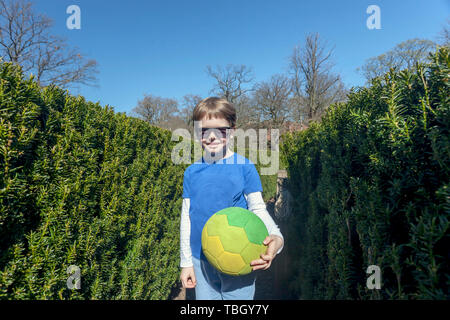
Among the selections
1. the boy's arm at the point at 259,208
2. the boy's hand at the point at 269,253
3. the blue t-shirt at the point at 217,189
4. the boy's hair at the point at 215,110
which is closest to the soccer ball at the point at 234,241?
the boy's hand at the point at 269,253

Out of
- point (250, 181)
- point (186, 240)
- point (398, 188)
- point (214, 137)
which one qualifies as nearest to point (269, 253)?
point (250, 181)

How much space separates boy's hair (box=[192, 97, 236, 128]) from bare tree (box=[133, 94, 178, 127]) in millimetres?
54978

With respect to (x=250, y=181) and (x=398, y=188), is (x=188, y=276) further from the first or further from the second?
(x=398, y=188)

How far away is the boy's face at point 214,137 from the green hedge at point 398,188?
1.35m

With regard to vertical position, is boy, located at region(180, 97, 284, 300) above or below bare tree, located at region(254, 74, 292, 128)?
below

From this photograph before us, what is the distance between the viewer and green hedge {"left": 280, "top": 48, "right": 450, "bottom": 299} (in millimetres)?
1292

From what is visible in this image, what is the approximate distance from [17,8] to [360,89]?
37.1 meters

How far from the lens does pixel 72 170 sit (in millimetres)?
2043

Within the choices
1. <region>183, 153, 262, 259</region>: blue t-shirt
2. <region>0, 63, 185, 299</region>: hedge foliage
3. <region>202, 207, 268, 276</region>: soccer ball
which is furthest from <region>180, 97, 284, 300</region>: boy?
<region>0, 63, 185, 299</region>: hedge foliage

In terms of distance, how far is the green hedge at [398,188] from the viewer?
1.29 m

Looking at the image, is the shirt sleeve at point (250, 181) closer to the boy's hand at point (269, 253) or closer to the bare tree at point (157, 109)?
the boy's hand at point (269, 253)

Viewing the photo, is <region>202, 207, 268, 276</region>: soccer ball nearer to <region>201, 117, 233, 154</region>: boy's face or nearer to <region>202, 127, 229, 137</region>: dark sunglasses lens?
<region>201, 117, 233, 154</region>: boy's face

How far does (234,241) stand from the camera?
6.61 ft
